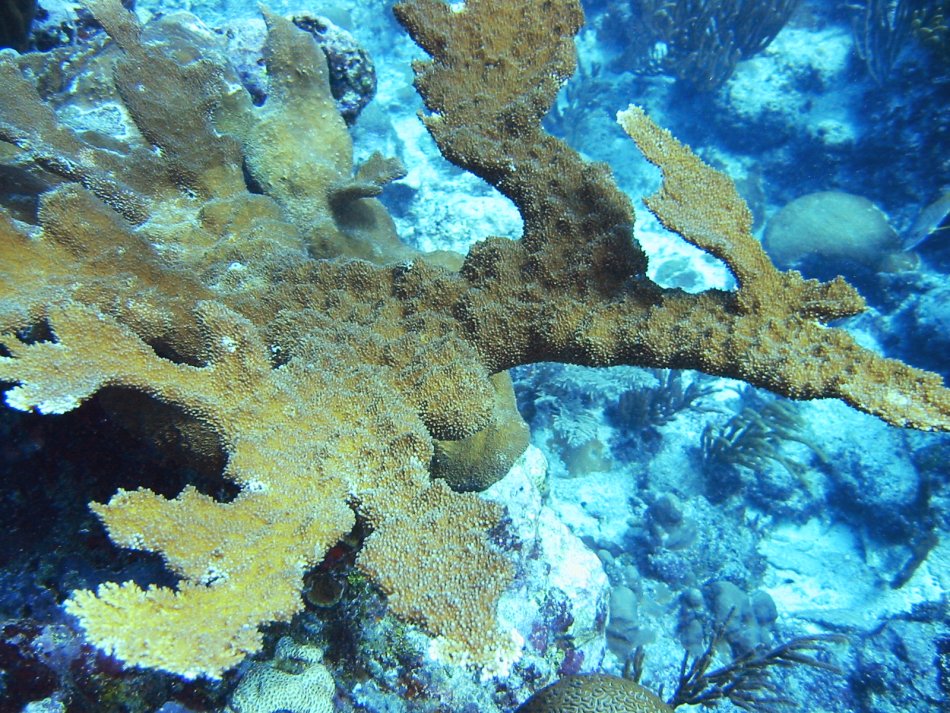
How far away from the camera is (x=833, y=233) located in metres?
8.53

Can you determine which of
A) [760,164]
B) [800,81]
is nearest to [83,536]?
[760,164]

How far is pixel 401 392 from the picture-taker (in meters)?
2.02

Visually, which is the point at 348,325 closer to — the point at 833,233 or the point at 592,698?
the point at 592,698

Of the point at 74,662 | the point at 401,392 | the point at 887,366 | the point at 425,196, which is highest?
the point at 887,366

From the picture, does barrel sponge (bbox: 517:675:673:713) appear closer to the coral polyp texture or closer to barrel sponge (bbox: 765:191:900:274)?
the coral polyp texture

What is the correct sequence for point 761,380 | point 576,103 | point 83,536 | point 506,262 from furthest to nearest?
point 576,103 → point 506,262 → point 83,536 → point 761,380

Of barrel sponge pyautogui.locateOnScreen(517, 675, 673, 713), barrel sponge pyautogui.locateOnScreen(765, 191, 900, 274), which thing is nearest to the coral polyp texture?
barrel sponge pyautogui.locateOnScreen(517, 675, 673, 713)

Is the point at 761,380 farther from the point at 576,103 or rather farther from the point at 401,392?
the point at 576,103

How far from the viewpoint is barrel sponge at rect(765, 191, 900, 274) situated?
8500 mm

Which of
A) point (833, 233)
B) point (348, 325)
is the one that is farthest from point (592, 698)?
point (833, 233)

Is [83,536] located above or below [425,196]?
above

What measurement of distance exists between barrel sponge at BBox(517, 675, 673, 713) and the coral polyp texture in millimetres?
1205

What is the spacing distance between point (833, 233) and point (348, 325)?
29.9 ft

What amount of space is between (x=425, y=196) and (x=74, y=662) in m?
8.23
